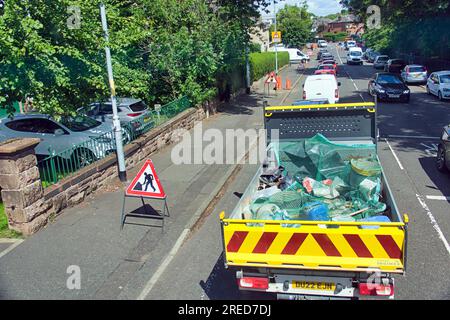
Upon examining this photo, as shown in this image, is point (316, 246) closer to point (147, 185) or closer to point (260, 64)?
point (147, 185)

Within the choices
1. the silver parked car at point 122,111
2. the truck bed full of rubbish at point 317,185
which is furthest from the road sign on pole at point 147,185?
the silver parked car at point 122,111

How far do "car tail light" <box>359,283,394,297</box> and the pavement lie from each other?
3051 millimetres

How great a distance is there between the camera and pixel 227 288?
19.6ft

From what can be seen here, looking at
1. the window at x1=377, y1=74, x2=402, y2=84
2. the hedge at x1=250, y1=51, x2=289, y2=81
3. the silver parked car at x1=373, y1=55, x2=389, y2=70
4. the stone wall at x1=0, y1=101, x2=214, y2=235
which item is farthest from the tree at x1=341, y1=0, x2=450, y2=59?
the stone wall at x1=0, y1=101, x2=214, y2=235

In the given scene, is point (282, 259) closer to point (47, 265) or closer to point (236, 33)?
point (47, 265)

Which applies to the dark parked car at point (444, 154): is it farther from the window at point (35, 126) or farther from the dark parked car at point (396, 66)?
the dark parked car at point (396, 66)

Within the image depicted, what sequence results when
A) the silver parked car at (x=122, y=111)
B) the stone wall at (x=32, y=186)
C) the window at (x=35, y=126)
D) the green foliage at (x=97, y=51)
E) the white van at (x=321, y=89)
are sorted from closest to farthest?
the stone wall at (x=32, y=186)
the green foliage at (x=97, y=51)
the window at (x=35, y=126)
the silver parked car at (x=122, y=111)
the white van at (x=321, y=89)

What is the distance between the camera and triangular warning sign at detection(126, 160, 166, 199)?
7836 millimetres

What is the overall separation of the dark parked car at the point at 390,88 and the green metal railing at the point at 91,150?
1303 centimetres

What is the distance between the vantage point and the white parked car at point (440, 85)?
2258 cm

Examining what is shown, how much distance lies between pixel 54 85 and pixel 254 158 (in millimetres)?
6329

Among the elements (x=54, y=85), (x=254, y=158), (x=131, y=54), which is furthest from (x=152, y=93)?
(x=54, y=85)

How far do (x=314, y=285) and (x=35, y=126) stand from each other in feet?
33.4

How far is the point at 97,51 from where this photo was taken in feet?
32.7
